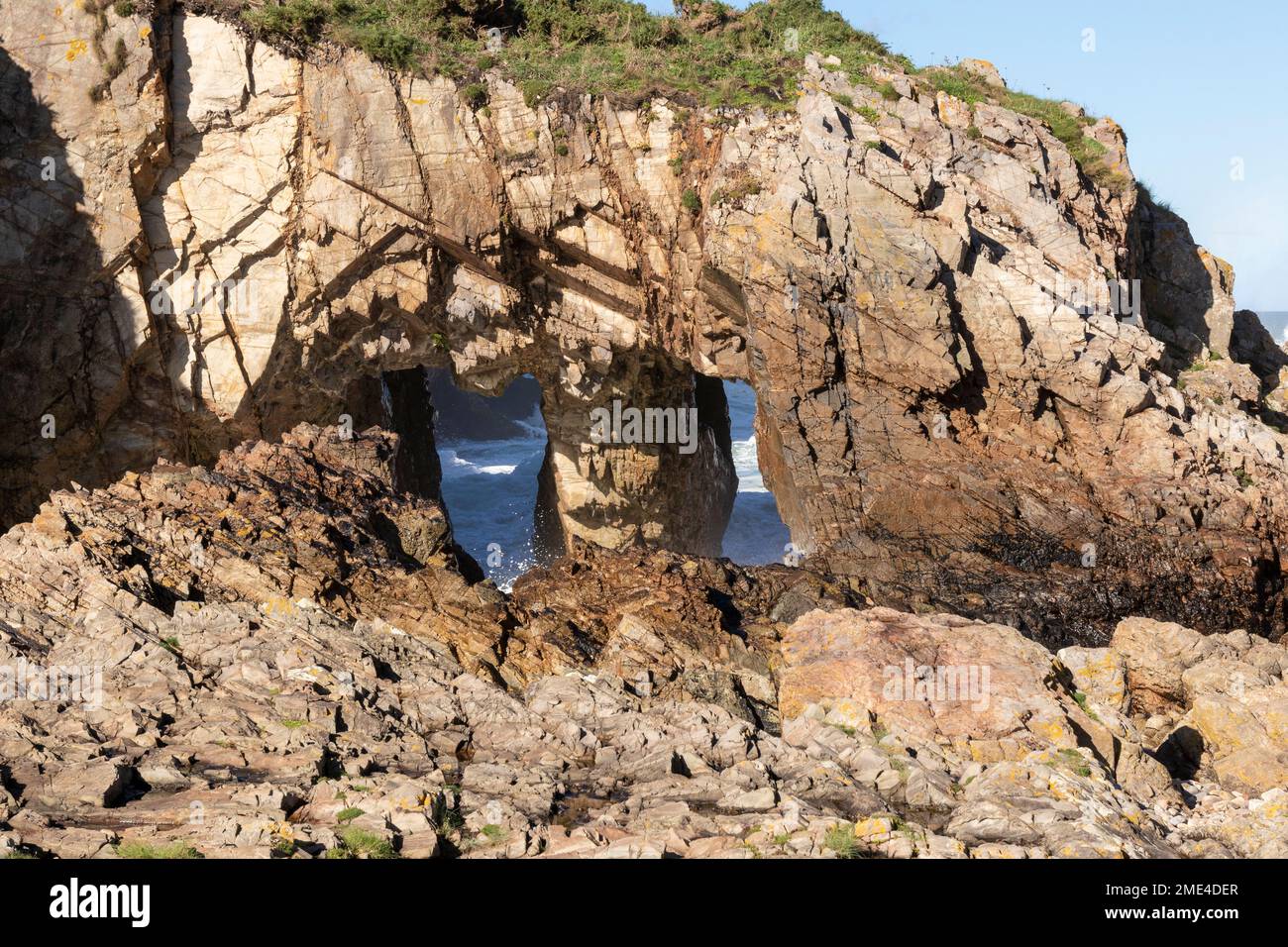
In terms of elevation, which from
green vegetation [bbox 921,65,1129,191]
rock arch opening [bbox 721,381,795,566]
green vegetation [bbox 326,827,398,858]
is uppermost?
green vegetation [bbox 921,65,1129,191]

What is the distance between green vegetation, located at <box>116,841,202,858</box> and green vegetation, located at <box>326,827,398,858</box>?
1.12 m

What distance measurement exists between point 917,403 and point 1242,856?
13.4 meters

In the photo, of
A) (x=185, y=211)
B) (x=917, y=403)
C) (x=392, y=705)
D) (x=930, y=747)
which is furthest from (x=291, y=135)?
(x=930, y=747)

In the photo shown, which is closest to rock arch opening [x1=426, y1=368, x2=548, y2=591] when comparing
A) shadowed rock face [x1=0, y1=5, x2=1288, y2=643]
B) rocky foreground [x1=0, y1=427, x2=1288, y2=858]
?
shadowed rock face [x1=0, y1=5, x2=1288, y2=643]

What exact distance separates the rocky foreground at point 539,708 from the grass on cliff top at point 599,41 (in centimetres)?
1101

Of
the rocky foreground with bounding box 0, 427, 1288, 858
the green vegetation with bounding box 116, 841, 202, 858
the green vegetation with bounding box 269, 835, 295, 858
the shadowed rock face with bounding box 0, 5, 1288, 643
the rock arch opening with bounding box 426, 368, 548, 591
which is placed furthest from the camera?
the rock arch opening with bounding box 426, 368, 548, 591

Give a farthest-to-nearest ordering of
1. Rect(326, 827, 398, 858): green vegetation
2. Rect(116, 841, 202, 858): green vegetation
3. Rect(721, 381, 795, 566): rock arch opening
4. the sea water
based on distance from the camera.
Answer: Rect(721, 381, 795, 566): rock arch opening < the sea water < Rect(326, 827, 398, 858): green vegetation < Rect(116, 841, 202, 858): green vegetation

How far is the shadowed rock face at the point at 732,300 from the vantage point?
2269 cm

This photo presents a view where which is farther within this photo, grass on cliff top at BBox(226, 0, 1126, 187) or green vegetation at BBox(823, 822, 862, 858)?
grass on cliff top at BBox(226, 0, 1126, 187)

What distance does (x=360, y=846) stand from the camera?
10.5 meters

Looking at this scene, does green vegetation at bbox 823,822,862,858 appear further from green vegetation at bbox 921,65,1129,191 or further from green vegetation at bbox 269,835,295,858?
green vegetation at bbox 921,65,1129,191

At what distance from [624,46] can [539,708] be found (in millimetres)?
18621

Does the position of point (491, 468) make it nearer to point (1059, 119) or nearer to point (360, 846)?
point (1059, 119)

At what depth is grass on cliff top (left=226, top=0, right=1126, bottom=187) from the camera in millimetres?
26000
